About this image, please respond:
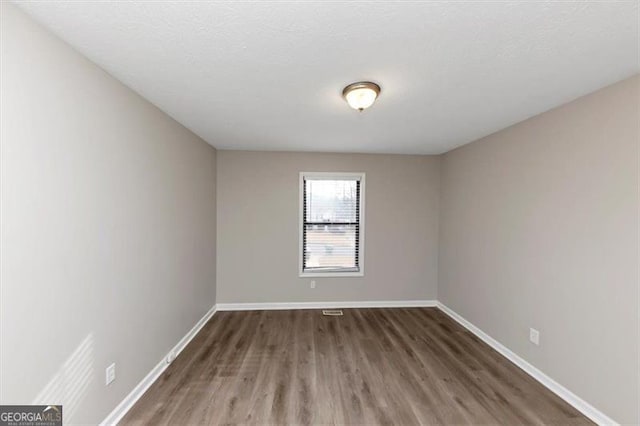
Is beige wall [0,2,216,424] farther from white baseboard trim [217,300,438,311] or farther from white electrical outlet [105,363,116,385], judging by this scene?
white baseboard trim [217,300,438,311]

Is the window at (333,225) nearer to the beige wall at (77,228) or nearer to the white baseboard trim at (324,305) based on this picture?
the white baseboard trim at (324,305)

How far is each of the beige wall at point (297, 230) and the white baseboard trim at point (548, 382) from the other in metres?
1.20

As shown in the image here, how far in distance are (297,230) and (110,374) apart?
106 inches

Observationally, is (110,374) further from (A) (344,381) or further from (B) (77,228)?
(A) (344,381)

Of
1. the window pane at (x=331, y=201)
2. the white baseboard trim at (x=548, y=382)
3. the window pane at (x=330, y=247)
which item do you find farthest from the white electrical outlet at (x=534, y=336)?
the window pane at (x=331, y=201)

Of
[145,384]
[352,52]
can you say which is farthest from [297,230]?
[352,52]

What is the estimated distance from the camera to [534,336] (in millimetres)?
2492

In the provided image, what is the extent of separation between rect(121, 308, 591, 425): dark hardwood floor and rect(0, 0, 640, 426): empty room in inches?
0.9

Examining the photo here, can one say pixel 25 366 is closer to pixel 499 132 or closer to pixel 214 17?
pixel 214 17

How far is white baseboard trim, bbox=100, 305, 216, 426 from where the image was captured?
1871 mm

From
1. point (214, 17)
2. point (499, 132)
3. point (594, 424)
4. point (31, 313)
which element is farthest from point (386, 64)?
point (594, 424)

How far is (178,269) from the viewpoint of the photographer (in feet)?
9.27

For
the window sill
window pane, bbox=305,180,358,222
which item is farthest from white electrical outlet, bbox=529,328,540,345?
window pane, bbox=305,180,358,222

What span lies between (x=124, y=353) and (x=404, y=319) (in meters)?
3.23
